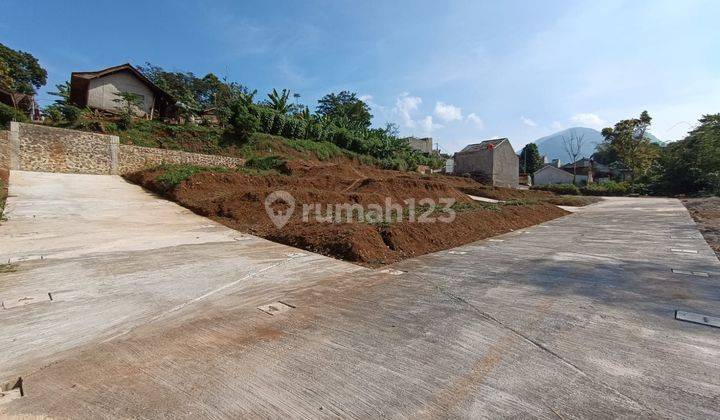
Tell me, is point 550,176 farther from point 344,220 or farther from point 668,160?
point 344,220

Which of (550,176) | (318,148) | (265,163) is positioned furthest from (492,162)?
(265,163)

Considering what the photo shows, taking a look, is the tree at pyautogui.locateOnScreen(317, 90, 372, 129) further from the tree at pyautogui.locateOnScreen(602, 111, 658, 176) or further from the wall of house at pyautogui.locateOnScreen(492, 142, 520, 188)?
the tree at pyautogui.locateOnScreen(602, 111, 658, 176)

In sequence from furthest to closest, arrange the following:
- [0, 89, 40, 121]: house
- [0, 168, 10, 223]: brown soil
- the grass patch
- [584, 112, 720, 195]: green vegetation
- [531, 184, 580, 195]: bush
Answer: [531, 184, 580, 195]: bush, [584, 112, 720, 195]: green vegetation, the grass patch, [0, 89, 40, 121]: house, [0, 168, 10, 223]: brown soil

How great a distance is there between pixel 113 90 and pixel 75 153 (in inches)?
337

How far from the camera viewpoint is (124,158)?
53.5 ft

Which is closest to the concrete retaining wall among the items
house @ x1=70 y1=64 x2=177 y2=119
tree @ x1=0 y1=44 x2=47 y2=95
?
house @ x1=70 y1=64 x2=177 y2=119

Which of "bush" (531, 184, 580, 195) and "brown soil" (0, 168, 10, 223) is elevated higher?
"bush" (531, 184, 580, 195)

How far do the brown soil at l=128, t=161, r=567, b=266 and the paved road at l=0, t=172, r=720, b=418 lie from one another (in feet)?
2.63

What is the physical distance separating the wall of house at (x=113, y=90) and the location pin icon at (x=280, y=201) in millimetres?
17113

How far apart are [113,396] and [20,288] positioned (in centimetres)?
299

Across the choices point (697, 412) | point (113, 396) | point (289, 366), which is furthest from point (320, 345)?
point (697, 412)

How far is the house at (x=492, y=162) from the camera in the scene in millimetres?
32438

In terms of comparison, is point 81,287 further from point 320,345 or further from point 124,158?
point 124,158

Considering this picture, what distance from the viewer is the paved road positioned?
1.87 m
